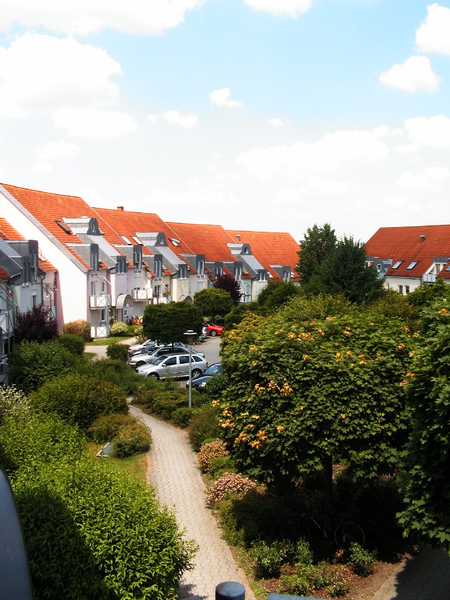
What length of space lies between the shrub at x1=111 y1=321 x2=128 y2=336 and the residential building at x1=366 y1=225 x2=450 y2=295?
3067cm

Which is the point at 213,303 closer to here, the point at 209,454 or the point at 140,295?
the point at 140,295

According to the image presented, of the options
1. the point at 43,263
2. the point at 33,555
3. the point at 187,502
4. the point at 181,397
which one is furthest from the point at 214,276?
the point at 33,555

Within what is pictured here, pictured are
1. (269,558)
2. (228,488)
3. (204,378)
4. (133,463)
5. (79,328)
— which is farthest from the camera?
(79,328)

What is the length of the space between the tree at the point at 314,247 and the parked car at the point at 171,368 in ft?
102

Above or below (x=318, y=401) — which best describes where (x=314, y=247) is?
above

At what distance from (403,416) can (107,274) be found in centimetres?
4518

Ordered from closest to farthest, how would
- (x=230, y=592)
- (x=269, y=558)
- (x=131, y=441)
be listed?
(x=230, y=592) < (x=269, y=558) < (x=131, y=441)

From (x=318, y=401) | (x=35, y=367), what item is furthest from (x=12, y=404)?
(x=318, y=401)

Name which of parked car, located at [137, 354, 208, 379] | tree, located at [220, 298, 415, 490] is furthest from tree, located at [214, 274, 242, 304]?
tree, located at [220, 298, 415, 490]

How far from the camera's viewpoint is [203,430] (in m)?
26.8

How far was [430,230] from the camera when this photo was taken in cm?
8244

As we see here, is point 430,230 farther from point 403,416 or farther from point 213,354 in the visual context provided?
point 403,416

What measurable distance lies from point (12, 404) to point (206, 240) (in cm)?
5586

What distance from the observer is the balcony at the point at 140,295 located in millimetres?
63094
